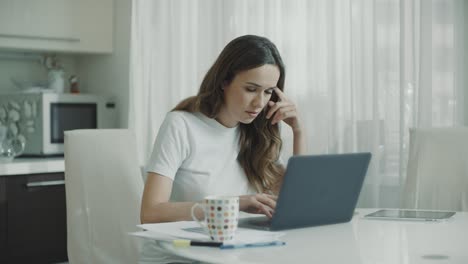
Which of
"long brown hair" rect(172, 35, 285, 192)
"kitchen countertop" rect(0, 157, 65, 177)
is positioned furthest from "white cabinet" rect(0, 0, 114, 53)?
"long brown hair" rect(172, 35, 285, 192)

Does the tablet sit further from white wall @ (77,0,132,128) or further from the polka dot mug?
white wall @ (77,0,132,128)

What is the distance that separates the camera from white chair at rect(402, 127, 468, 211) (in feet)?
8.72

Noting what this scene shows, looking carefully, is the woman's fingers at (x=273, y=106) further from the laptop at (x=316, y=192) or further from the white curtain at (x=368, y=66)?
the white curtain at (x=368, y=66)

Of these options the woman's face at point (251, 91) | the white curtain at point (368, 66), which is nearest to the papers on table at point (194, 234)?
the woman's face at point (251, 91)

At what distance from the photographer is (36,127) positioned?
13.7 ft

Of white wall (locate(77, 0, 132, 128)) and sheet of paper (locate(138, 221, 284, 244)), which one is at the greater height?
white wall (locate(77, 0, 132, 128))

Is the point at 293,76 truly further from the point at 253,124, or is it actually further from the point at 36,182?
the point at 36,182

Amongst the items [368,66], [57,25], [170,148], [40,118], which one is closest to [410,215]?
[170,148]

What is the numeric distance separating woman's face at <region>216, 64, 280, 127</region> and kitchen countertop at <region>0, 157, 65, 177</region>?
1767 mm

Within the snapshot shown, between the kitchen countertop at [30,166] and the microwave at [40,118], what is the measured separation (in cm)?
19

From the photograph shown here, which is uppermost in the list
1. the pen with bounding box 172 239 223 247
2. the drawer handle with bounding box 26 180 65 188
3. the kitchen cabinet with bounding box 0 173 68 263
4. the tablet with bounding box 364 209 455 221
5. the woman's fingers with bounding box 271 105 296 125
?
the woman's fingers with bounding box 271 105 296 125

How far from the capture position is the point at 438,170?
2695 millimetres

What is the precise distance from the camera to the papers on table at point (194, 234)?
5.41ft

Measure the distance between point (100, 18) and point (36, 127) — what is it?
73 cm
